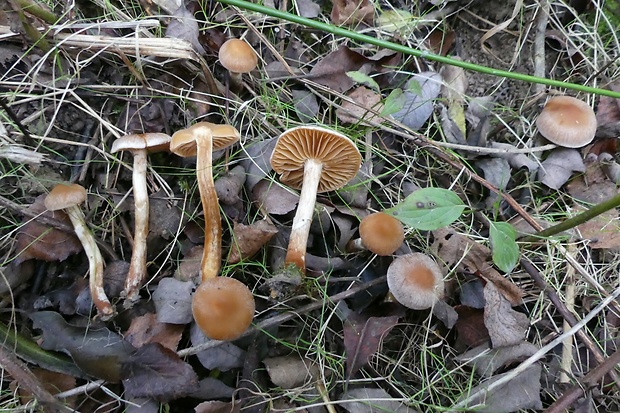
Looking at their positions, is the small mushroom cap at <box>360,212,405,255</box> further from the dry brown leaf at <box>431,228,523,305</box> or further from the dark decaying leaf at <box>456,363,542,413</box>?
the dark decaying leaf at <box>456,363,542,413</box>

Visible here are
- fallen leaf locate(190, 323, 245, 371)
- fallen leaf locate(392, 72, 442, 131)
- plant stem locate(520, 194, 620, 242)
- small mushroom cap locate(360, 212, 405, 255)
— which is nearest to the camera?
plant stem locate(520, 194, 620, 242)

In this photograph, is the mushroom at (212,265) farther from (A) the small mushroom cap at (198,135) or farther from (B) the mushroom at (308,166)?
(B) the mushroom at (308,166)

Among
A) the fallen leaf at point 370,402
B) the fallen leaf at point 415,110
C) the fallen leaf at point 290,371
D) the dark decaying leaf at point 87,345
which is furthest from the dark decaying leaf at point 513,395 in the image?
the dark decaying leaf at point 87,345

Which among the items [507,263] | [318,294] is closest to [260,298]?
[318,294]

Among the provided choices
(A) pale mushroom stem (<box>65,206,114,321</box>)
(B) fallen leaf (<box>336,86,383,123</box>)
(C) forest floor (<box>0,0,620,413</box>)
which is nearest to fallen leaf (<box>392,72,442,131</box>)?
(C) forest floor (<box>0,0,620,413</box>)

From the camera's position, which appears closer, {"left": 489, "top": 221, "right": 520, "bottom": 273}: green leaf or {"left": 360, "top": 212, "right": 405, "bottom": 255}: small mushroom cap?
{"left": 489, "top": 221, "right": 520, "bottom": 273}: green leaf

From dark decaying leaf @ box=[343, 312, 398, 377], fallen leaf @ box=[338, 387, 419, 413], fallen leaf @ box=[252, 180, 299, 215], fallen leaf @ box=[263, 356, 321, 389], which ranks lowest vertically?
fallen leaf @ box=[338, 387, 419, 413]
